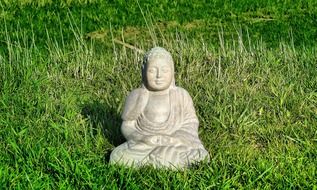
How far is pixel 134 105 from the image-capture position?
4941mm

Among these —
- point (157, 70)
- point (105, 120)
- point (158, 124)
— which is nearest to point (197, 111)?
point (105, 120)

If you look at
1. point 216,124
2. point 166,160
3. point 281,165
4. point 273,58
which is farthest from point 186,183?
point 273,58

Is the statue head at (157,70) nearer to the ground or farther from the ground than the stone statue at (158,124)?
farther from the ground

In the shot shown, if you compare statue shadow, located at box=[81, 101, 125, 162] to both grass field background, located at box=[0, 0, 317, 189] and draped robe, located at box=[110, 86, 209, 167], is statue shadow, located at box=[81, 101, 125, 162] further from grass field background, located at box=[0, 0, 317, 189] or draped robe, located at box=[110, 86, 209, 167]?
draped robe, located at box=[110, 86, 209, 167]

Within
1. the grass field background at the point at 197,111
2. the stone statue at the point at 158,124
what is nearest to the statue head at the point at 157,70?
the stone statue at the point at 158,124

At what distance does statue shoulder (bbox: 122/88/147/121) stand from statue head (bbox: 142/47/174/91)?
0.23 ft

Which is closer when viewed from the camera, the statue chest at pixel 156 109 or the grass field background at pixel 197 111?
the grass field background at pixel 197 111

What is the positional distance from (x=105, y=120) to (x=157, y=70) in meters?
0.91

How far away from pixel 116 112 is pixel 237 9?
15.2 ft

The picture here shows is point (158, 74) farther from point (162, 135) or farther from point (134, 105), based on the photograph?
point (162, 135)

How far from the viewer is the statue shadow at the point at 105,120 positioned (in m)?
5.41

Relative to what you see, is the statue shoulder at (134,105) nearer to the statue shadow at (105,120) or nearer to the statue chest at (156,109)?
the statue chest at (156,109)

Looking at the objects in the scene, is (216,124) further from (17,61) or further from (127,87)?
(17,61)

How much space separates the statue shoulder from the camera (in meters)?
4.94
